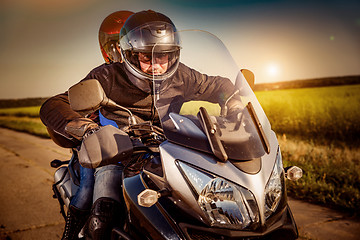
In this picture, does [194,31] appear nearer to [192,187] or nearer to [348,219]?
[192,187]

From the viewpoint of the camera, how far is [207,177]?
47.8 inches

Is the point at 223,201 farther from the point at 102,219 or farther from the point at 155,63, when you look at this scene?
the point at 155,63

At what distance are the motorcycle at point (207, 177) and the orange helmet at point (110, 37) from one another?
225 cm

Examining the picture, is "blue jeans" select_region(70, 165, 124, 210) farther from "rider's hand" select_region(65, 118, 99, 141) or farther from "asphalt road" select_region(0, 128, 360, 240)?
"asphalt road" select_region(0, 128, 360, 240)

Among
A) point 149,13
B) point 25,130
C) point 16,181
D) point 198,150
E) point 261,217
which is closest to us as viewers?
point 261,217

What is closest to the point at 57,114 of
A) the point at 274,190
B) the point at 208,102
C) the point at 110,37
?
the point at 208,102

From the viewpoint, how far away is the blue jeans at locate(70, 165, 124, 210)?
181 cm

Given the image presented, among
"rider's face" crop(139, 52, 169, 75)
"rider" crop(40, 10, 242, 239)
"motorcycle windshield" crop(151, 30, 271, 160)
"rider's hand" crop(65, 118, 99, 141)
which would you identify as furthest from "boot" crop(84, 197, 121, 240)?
"rider's face" crop(139, 52, 169, 75)

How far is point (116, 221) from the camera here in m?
1.71

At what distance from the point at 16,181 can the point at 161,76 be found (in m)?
4.17

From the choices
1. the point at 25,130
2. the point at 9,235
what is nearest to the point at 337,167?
the point at 9,235

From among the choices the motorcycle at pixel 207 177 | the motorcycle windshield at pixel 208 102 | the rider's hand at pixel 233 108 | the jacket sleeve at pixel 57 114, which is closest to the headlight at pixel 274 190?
the motorcycle at pixel 207 177

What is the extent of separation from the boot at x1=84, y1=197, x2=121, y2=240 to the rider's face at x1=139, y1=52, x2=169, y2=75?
82cm

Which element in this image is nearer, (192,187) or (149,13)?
(192,187)
